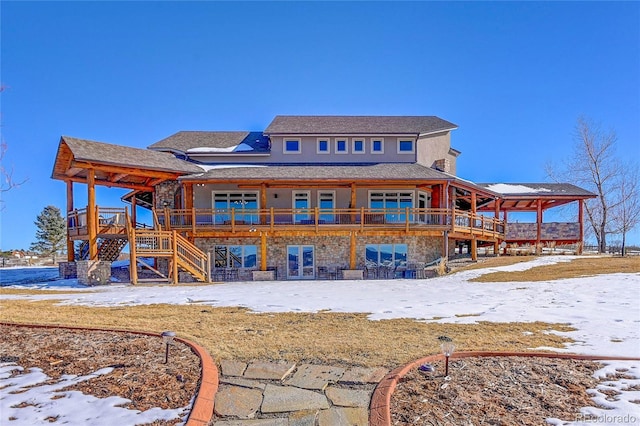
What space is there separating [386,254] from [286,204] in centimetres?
624

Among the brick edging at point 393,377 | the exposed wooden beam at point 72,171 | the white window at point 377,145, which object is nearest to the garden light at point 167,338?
the brick edging at point 393,377

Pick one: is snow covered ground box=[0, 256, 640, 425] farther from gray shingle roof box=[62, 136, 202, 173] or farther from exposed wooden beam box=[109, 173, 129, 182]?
exposed wooden beam box=[109, 173, 129, 182]

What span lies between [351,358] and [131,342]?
3482mm

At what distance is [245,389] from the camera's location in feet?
13.6

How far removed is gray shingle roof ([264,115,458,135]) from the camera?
71.8ft

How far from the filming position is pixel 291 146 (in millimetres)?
22109

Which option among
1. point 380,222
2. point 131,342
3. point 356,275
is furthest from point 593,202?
point 131,342

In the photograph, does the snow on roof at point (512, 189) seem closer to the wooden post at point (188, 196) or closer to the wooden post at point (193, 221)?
the wooden post at point (193, 221)

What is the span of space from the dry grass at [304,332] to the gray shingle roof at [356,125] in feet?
50.0

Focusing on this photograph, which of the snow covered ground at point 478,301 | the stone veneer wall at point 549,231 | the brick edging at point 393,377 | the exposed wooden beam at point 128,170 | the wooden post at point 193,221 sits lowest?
the snow covered ground at point 478,301

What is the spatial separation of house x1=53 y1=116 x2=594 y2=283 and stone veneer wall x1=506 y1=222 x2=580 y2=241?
216 mm

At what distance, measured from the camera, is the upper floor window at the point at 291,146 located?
22016 millimetres

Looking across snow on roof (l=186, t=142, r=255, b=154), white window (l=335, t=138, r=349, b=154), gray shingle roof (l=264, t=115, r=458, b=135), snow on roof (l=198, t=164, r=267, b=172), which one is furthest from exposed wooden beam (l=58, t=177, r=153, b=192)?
white window (l=335, t=138, r=349, b=154)

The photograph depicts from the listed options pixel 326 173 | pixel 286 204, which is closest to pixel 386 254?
pixel 326 173
